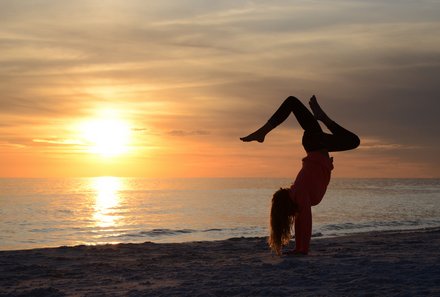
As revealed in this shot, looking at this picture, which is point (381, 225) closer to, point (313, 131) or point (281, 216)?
point (281, 216)

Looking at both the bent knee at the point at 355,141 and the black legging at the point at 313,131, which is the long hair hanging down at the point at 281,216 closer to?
the black legging at the point at 313,131

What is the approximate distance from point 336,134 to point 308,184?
0.99 meters

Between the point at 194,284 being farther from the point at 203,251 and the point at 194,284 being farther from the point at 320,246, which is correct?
the point at 320,246

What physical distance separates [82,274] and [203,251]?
3383mm

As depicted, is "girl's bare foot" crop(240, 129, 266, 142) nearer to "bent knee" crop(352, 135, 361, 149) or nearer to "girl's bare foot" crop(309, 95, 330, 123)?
"girl's bare foot" crop(309, 95, 330, 123)

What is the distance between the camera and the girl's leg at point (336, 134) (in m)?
8.95

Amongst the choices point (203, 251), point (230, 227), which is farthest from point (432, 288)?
point (230, 227)

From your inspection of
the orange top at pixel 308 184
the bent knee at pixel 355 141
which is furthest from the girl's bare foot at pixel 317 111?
the orange top at pixel 308 184

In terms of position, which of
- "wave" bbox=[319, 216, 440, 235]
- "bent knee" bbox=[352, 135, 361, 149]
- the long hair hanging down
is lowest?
"wave" bbox=[319, 216, 440, 235]

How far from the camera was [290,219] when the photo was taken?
9422 mm

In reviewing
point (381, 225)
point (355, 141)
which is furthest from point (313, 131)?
point (381, 225)

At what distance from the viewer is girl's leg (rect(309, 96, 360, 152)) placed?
29.4ft

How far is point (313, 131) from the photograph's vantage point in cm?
909

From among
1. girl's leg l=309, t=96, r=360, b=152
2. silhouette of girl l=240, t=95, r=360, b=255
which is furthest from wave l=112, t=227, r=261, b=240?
girl's leg l=309, t=96, r=360, b=152
